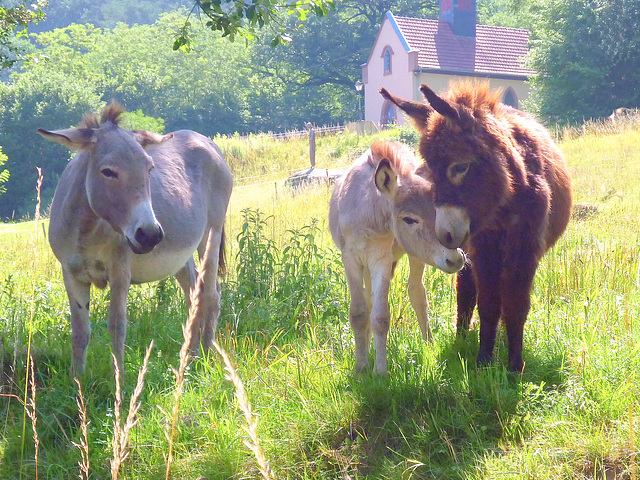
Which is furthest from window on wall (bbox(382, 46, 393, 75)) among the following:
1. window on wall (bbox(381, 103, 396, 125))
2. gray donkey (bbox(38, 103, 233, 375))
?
gray donkey (bbox(38, 103, 233, 375))

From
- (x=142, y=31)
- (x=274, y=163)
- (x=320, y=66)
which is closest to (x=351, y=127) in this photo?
(x=274, y=163)

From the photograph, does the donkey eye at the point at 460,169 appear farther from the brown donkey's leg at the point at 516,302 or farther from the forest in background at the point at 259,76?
the forest in background at the point at 259,76

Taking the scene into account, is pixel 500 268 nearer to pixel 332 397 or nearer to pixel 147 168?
pixel 332 397

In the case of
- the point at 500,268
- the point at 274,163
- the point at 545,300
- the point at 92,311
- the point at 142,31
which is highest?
the point at 142,31

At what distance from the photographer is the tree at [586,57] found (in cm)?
2953

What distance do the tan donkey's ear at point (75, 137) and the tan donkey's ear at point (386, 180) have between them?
2.08m

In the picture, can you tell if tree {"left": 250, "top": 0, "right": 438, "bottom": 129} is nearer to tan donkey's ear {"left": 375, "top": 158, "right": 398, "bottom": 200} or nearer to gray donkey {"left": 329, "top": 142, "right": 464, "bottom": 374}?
gray donkey {"left": 329, "top": 142, "right": 464, "bottom": 374}

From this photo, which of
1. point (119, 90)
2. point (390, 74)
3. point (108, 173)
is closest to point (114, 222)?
point (108, 173)

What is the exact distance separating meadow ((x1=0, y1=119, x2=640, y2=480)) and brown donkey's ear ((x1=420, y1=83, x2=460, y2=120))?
1427 mm

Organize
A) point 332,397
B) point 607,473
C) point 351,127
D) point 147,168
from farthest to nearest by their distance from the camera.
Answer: point 351,127 < point 147,168 < point 332,397 < point 607,473

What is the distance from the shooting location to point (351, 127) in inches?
1391

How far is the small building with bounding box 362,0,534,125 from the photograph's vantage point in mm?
38250

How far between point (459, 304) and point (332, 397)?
142cm

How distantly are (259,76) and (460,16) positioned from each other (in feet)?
85.3
